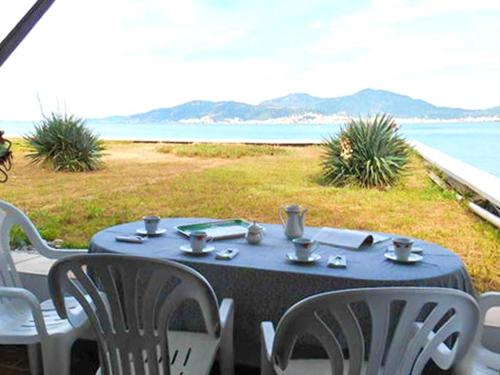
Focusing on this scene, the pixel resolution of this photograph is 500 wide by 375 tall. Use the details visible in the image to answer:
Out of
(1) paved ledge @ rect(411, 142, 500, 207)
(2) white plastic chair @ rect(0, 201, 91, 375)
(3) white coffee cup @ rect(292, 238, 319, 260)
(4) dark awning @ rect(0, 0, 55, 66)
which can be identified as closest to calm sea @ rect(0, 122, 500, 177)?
(1) paved ledge @ rect(411, 142, 500, 207)

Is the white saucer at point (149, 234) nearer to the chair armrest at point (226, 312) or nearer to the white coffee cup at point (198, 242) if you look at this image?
the white coffee cup at point (198, 242)

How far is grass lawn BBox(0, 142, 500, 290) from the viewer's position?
129 inches

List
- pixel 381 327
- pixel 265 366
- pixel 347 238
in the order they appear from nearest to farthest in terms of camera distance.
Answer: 1. pixel 381 327
2. pixel 265 366
3. pixel 347 238

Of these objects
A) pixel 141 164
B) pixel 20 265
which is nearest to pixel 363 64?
pixel 141 164

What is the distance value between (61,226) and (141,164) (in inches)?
69.4

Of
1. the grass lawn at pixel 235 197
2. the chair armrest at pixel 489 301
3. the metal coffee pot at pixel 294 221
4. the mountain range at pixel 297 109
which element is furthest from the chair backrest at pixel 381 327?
the mountain range at pixel 297 109

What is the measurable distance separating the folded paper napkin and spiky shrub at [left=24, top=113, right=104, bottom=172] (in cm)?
369

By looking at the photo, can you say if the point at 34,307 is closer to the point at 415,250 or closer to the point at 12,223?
the point at 12,223

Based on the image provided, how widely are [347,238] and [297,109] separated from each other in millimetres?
2388

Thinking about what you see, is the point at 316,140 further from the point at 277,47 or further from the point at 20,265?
the point at 20,265

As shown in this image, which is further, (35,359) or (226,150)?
(226,150)

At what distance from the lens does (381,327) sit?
3.40 feet

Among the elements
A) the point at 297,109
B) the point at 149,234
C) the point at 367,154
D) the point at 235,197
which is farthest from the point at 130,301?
the point at 367,154

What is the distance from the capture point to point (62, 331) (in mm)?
1685
